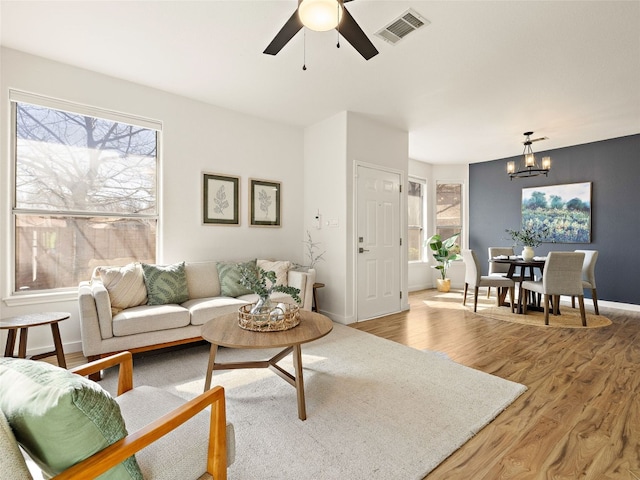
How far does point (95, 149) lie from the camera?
3309mm

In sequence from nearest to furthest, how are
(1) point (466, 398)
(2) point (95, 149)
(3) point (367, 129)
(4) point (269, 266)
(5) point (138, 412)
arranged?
(5) point (138, 412) < (1) point (466, 398) < (2) point (95, 149) < (4) point (269, 266) < (3) point (367, 129)

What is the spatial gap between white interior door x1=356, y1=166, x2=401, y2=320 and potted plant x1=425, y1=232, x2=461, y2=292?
2076 millimetres

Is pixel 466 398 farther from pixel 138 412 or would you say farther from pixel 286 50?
pixel 286 50

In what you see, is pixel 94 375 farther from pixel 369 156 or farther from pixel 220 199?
pixel 369 156

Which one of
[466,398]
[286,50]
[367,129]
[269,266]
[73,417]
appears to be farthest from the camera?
[367,129]

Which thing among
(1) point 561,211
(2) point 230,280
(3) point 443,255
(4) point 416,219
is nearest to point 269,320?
(2) point 230,280

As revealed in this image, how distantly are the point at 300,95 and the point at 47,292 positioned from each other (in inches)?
128

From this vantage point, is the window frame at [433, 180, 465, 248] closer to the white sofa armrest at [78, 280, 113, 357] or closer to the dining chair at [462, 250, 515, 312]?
the dining chair at [462, 250, 515, 312]

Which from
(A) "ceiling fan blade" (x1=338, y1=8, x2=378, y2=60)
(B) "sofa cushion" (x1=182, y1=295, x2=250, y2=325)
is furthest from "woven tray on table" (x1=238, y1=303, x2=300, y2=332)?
(A) "ceiling fan blade" (x1=338, y1=8, x2=378, y2=60)

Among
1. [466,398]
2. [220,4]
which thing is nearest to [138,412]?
[466,398]

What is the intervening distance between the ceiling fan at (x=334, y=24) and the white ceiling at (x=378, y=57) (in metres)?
0.46

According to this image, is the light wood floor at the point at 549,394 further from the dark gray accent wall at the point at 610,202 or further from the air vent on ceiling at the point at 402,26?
the air vent on ceiling at the point at 402,26

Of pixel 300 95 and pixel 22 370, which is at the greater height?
pixel 300 95

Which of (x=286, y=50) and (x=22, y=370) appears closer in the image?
Answer: (x=22, y=370)
